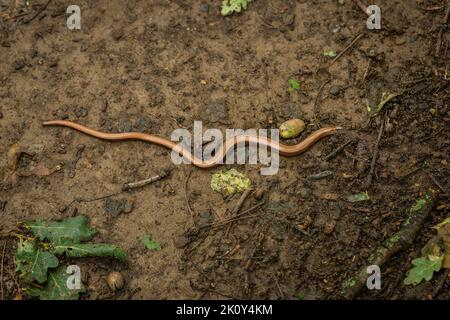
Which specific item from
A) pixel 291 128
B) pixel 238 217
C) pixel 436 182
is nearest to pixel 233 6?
pixel 291 128

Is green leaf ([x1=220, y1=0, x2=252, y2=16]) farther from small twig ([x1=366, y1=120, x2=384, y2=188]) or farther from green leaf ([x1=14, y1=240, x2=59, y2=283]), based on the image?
green leaf ([x1=14, y1=240, x2=59, y2=283])

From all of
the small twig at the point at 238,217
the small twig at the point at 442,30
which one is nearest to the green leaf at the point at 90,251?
the small twig at the point at 238,217

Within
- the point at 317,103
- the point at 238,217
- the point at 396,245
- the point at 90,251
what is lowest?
the point at 396,245

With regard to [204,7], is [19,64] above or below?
below

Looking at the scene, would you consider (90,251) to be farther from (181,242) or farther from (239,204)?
(239,204)

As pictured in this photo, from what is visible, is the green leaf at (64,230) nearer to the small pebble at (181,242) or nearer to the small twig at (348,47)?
the small pebble at (181,242)

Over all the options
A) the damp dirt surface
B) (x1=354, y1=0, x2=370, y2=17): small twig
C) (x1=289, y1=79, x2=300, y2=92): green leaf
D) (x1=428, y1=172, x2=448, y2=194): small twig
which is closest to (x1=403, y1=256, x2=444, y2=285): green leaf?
the damp dirt surface
